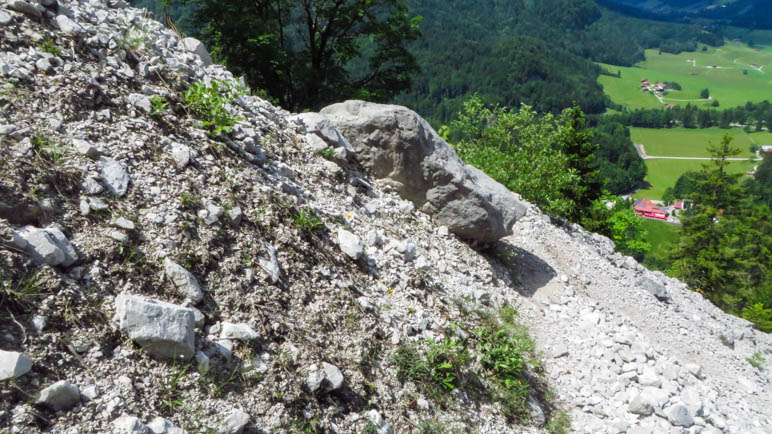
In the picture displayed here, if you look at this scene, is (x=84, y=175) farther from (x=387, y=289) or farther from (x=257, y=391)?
(x=387, y=289)

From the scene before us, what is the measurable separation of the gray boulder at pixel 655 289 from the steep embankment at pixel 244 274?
446 centimetres

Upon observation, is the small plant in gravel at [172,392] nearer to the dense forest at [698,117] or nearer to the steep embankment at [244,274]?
the steep embankment at [244,274]

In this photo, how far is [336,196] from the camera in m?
7.81

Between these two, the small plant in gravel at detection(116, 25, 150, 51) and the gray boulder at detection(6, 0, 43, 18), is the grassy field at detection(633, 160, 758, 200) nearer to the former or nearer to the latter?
the small plant in gravel at detection(116, 25, 150, 51)

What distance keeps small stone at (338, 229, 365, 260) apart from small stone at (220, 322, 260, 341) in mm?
2280

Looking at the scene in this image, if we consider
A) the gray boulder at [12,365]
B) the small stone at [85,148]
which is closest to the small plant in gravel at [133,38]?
the small stone at [85,148]

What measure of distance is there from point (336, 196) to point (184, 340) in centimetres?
428

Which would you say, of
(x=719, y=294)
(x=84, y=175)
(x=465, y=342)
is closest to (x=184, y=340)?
(x=84, y=175)

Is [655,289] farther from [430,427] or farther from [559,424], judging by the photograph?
[430,427]

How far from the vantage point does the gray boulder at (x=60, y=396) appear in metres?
3.09

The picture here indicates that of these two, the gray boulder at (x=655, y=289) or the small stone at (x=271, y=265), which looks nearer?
the small stone at (x=271, y=265)

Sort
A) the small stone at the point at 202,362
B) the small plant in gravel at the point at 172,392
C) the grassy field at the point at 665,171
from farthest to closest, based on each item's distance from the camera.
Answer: the grassy field at the point at 665,171, the small stone at the point at 202,362, the small plant in gravel at the point at 172,392

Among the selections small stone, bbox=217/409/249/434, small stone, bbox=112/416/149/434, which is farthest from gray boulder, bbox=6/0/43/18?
small stone, bbox=217/409/249/434

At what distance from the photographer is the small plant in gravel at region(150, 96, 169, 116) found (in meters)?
5.97
